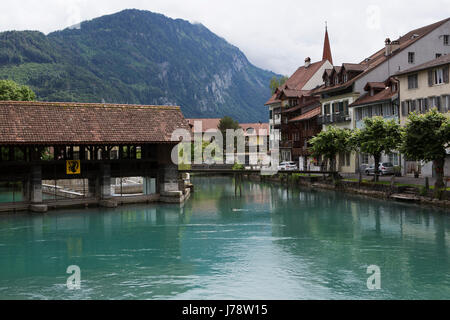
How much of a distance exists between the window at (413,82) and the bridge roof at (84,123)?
799 inches

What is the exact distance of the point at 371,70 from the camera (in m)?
54.8

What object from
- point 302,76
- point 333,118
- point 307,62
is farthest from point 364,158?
point 307,62

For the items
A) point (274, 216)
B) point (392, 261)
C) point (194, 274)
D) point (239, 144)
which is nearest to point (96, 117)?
point (274, 216)

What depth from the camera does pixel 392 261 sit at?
68.8ft

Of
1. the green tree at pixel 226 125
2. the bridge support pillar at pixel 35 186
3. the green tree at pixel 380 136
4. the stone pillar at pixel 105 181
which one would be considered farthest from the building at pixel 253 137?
the bridge support pillar at pixel 35 186

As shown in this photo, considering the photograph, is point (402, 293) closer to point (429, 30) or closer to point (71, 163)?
point (71, 163)

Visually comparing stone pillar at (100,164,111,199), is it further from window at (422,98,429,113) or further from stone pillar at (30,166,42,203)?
window at (422,98,429,113)

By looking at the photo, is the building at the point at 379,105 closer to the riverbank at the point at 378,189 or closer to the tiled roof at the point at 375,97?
the tiled roof at the point at 375,97

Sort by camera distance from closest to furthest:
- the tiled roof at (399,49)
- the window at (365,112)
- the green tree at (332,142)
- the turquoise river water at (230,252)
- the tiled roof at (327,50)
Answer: the turquoise river water at (230,252)
the green tree at (332,142)
the tiled roof at (399,49)
the window at (365,112)
the tiled roof at (327,50)

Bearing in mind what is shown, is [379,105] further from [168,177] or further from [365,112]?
[168,177]

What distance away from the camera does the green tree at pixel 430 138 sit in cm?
3334

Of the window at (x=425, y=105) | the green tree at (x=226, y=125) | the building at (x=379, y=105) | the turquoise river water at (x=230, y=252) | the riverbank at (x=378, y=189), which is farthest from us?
the green tree at (x=226, y=125)

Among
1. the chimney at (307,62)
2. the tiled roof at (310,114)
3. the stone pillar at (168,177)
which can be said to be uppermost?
the chimney at (307,62)

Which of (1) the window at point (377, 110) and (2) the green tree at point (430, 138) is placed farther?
(1) the window at point (377, 110)
